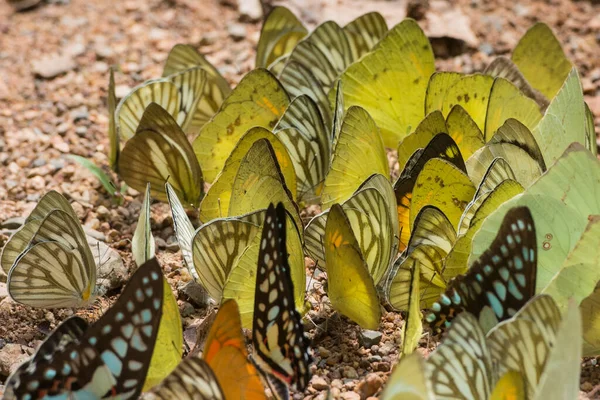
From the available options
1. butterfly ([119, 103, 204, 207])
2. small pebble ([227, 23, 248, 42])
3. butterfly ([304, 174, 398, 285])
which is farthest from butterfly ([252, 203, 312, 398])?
small pebble ([227, 23, 248, 42])

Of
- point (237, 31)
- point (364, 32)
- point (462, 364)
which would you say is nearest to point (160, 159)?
point (364, 32)

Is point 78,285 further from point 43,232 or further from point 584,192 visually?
point 584,192

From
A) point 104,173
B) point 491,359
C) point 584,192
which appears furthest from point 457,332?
point 104,173

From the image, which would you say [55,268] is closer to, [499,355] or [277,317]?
[277,317]

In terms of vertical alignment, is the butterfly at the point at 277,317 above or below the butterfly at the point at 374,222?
below

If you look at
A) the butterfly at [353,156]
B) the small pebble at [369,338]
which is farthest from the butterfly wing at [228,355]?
the butterfly at [353,156]

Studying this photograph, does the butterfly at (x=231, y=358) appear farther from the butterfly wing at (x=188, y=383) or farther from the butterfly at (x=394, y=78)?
the butterfly at (x=394, y=78)

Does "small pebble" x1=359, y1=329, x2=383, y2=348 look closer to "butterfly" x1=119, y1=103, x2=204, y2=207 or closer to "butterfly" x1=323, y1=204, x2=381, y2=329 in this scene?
"butterfly" x1=323, y1=204, x2=381, y2=329
